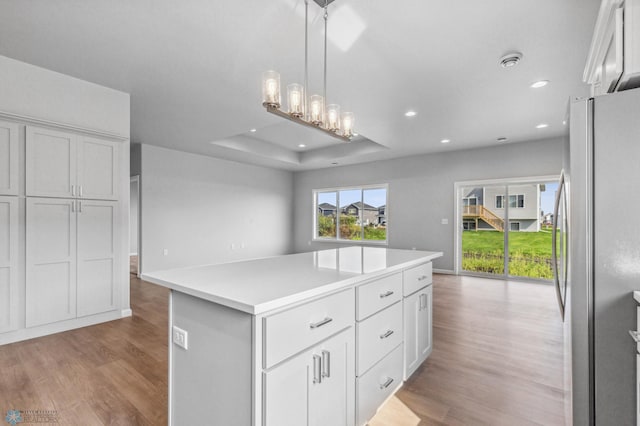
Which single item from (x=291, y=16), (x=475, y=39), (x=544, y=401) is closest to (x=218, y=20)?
(x=291, y=16)

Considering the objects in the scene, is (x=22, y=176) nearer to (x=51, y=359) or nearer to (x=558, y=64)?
(x=51, y=359)

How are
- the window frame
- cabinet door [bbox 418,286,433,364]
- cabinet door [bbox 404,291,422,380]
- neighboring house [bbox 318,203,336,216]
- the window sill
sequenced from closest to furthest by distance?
cabinet door [bbox 404,291,422,380] → cabinet door [bbox 418,286,433,364] → the window frame → the window sill → neighboring house [bbox 318,203,336,216]

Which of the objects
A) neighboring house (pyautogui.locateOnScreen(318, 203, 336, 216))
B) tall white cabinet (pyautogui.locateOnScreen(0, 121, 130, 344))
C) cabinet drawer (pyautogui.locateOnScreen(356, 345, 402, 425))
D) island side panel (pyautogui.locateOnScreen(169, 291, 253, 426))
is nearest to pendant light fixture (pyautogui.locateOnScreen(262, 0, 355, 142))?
island side panel (pyautogui.locateOnScreen(169, 291, 253, 426))

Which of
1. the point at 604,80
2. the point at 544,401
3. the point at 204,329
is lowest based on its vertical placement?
the point at 544,401

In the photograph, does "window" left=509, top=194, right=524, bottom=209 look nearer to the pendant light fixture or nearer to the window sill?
the window sill

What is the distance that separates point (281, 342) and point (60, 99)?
3.44 meters

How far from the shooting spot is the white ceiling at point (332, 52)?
2.03 meters

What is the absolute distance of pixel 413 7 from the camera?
77.8 inches

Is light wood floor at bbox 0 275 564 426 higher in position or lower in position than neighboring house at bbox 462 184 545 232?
lower

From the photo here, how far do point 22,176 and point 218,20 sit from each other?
7.85 ft

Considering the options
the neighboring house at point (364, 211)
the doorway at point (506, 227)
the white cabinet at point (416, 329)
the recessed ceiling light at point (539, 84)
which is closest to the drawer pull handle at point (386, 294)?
the white cabinet at point (416, 329)

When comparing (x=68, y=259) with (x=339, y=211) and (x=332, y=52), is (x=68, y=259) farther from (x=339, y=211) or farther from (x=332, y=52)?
(x=339, y=211)

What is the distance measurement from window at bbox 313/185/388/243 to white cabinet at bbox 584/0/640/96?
5.66 metres

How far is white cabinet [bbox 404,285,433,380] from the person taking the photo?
2.04m
